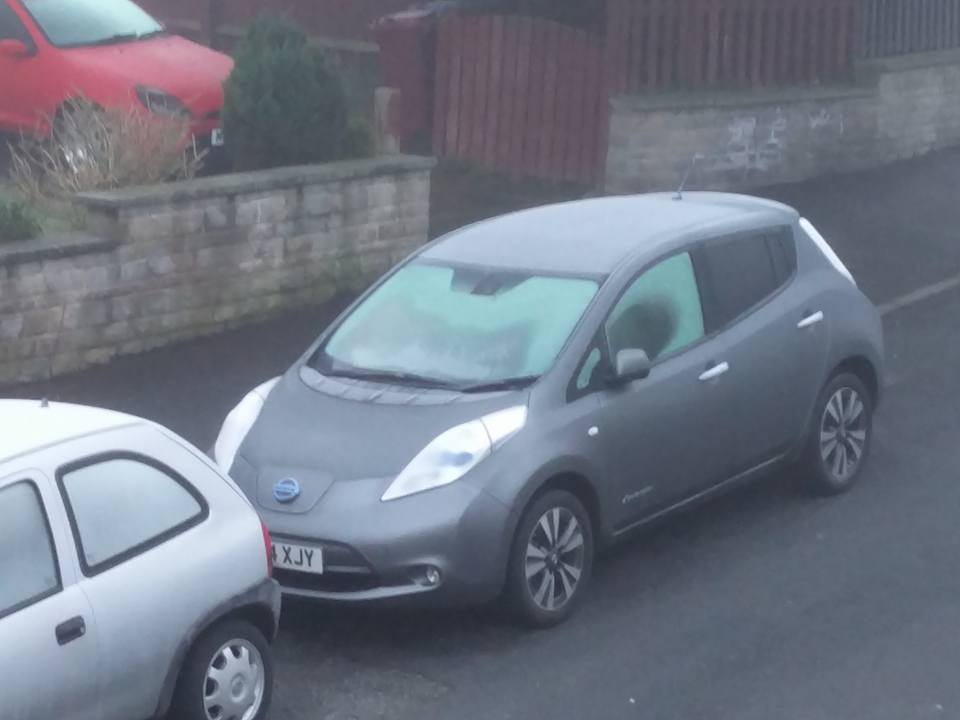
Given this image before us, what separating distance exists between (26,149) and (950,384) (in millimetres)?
6737

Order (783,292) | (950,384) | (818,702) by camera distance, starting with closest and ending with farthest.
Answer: (818,702), (783,292), (950,384)

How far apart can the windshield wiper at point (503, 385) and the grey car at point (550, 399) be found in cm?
1

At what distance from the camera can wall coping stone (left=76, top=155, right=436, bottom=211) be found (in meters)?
10.9

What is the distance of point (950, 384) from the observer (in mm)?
11109

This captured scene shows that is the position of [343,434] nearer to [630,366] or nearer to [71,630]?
[630,366]

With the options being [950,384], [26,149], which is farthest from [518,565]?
[26,149]

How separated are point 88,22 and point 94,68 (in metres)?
0.95

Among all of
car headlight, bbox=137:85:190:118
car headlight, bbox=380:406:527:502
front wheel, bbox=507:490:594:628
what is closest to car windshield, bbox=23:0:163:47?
car headlight, bbox=137:85:190:118

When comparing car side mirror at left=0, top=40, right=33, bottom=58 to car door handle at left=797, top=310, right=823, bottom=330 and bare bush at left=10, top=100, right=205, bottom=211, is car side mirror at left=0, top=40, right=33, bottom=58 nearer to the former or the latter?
bare bush at left=10, top=100, right=205, bottom=211

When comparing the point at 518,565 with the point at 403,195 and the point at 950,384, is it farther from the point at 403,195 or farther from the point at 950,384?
the point at 403,195

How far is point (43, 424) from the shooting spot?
19.4 ft

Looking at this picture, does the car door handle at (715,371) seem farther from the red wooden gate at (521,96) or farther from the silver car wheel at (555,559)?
the red wooden gate at (521,96)

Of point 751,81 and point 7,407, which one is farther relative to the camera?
point 751,81

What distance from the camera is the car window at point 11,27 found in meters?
13.9
